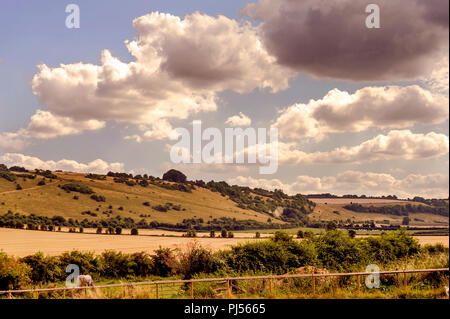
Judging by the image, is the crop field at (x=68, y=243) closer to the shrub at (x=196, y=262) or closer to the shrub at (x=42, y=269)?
the shrub at (x=42, y=269)

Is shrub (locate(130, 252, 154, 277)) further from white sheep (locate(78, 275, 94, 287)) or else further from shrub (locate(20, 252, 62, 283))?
white sheep (locate(78, 275, 94, 287))

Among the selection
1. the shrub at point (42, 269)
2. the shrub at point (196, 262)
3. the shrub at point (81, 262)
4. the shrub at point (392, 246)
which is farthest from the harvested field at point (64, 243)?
the shrub at point (392, 246)

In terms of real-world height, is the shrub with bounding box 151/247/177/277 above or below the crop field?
above

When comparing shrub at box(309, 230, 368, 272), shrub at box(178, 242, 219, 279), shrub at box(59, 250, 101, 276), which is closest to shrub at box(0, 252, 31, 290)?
shrub at box(59, 250, 101, 276)

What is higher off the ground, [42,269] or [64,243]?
[42,269]

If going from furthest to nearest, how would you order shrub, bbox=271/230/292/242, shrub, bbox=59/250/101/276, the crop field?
the crop field
shrub, bbox=59/250/101/276
shrub, bbox=271/230/292/242

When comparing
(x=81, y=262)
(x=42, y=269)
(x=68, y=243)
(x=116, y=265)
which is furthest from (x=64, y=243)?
(x=42, y=269)

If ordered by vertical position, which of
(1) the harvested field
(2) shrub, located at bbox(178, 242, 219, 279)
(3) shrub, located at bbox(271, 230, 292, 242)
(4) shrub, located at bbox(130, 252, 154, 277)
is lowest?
(1) the harvested field

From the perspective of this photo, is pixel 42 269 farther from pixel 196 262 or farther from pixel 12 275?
pixel 196 262

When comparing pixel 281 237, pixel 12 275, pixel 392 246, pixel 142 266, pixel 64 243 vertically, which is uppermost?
pixel 281 237

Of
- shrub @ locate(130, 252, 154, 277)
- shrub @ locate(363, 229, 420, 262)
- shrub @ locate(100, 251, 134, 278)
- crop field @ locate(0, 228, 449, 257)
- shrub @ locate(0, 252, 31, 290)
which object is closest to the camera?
shrub @ locate(0, 252, 31, 290)

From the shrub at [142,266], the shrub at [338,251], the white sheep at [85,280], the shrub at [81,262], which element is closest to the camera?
the white sheep at [85,280]

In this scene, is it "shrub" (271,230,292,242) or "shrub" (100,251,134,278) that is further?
"shrub" (100,251,134,278)
